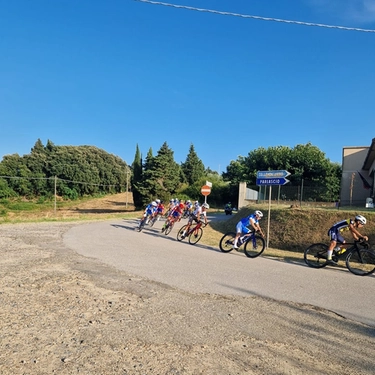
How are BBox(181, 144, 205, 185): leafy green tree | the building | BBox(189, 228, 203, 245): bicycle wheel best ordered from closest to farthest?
BBox(189, 228, 203, 245): bicycle wheel → the building → BBox(181, 144, 205, 185): leafy green tree

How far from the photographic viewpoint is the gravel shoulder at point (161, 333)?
126 inches

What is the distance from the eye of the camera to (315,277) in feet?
24.9

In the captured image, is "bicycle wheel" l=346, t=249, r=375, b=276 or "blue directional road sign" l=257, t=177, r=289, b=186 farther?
"blue directional road sign" l=257, t=177, r=289, b=186

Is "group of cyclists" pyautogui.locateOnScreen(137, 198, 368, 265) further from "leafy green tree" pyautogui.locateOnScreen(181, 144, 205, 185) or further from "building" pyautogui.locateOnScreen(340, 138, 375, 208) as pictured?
"leafy green tree" pyautogui.locateOnScreen(181, 144, 205, 185)

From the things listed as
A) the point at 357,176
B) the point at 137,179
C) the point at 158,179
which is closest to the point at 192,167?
the point at 137,179

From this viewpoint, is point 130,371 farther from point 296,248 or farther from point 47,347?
point 296,248

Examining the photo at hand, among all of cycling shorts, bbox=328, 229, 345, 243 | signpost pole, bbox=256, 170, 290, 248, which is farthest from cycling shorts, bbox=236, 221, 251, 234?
cycling shorts, bbox=328, 229, 345, 243

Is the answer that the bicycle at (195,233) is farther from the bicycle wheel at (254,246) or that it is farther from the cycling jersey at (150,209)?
the cycling jersey at (150,209)

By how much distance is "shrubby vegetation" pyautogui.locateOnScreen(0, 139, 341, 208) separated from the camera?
39188mm

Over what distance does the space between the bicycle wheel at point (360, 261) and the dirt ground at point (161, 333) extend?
155 inches

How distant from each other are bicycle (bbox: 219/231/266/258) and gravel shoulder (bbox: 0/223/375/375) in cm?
491

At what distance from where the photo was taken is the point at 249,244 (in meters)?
10.5

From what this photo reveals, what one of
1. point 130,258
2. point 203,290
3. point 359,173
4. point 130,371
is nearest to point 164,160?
point 359,173

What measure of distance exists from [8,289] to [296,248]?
11.1 m
